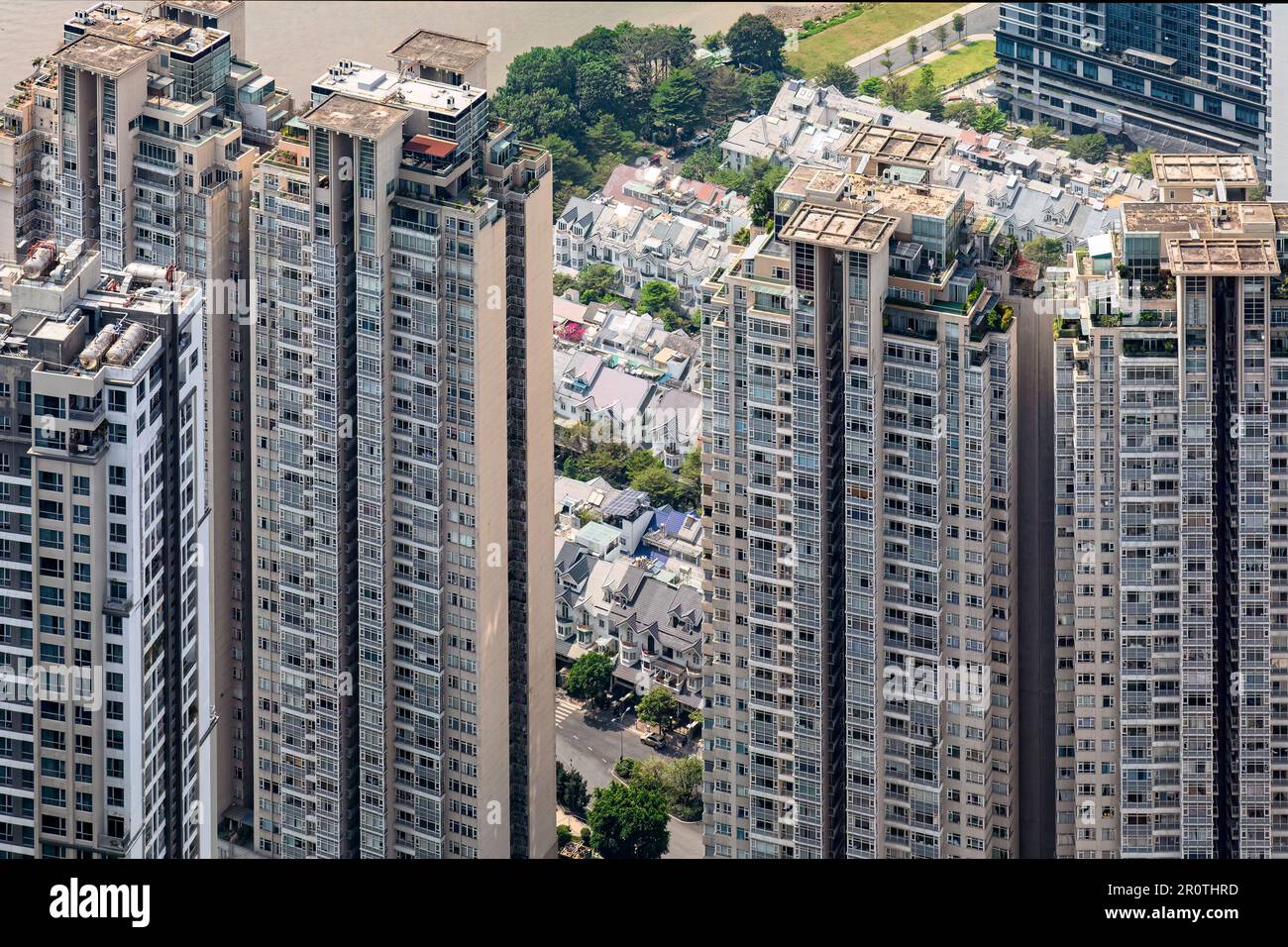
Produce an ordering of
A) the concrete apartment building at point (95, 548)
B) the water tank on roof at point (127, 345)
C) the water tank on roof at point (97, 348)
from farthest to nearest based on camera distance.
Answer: the concrete apartment building at point (95, 548)
the water tank on roof at point (127, 345)
the water tank on roof at point (97, 348)

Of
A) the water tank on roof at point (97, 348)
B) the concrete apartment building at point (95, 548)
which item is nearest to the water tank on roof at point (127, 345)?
the concrete apartment building at point (95, 548)

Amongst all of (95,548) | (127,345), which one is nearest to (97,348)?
(127,345)

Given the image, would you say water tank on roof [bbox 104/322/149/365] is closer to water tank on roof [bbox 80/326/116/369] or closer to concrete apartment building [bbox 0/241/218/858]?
concrete apartment building [bbox 0/241/218/858]

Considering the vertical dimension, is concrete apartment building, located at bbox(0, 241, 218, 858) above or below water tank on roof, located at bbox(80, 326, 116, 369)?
below

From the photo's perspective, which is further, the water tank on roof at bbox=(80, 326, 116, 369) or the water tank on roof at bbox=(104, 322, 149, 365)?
the water tank on roof at bbox=(104, 322, 149, 365)

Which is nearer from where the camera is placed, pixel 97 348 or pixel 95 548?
pixel 97 348

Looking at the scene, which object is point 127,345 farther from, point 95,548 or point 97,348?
point 95,548

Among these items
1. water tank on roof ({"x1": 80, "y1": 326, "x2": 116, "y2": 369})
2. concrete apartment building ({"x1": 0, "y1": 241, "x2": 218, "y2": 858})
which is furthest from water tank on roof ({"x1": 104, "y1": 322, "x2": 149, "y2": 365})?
water tank on roof ({"x1": 80, "y1": 326, "x2": 116, "y2": 369})

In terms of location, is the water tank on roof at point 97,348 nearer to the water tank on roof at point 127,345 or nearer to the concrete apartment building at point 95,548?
the concrete apartment building at point 95,548
